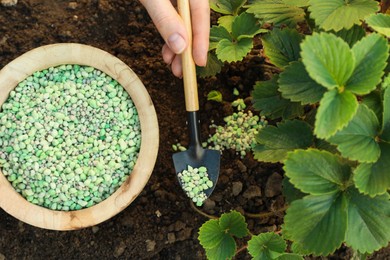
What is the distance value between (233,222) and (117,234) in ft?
1.25

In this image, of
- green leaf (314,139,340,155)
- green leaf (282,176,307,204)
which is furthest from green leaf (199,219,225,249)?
green leaf (314,139,340,155)

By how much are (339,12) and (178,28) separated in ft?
1.24

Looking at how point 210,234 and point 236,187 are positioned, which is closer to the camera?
point 210,234

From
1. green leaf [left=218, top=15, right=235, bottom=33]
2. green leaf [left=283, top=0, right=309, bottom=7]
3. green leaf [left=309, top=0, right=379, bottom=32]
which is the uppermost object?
green leaf [left=309, top=0, right=379, bottom=32]

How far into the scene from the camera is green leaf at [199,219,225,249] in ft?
4.01

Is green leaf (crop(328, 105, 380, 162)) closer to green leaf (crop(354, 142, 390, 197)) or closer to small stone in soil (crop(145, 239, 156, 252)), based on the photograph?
green leaf (crop(354, 142, 390, 197))

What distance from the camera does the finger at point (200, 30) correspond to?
125 centimetres

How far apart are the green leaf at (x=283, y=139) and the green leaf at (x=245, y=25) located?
30 centimetres

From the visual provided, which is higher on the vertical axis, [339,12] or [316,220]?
[339,12]

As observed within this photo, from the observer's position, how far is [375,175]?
36.4 inches

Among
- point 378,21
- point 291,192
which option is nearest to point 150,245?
point 291,192

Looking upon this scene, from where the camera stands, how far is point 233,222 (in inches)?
48.8

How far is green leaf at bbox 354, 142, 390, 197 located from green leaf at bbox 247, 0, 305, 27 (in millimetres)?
429

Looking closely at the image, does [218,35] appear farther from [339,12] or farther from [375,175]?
[375,175]
